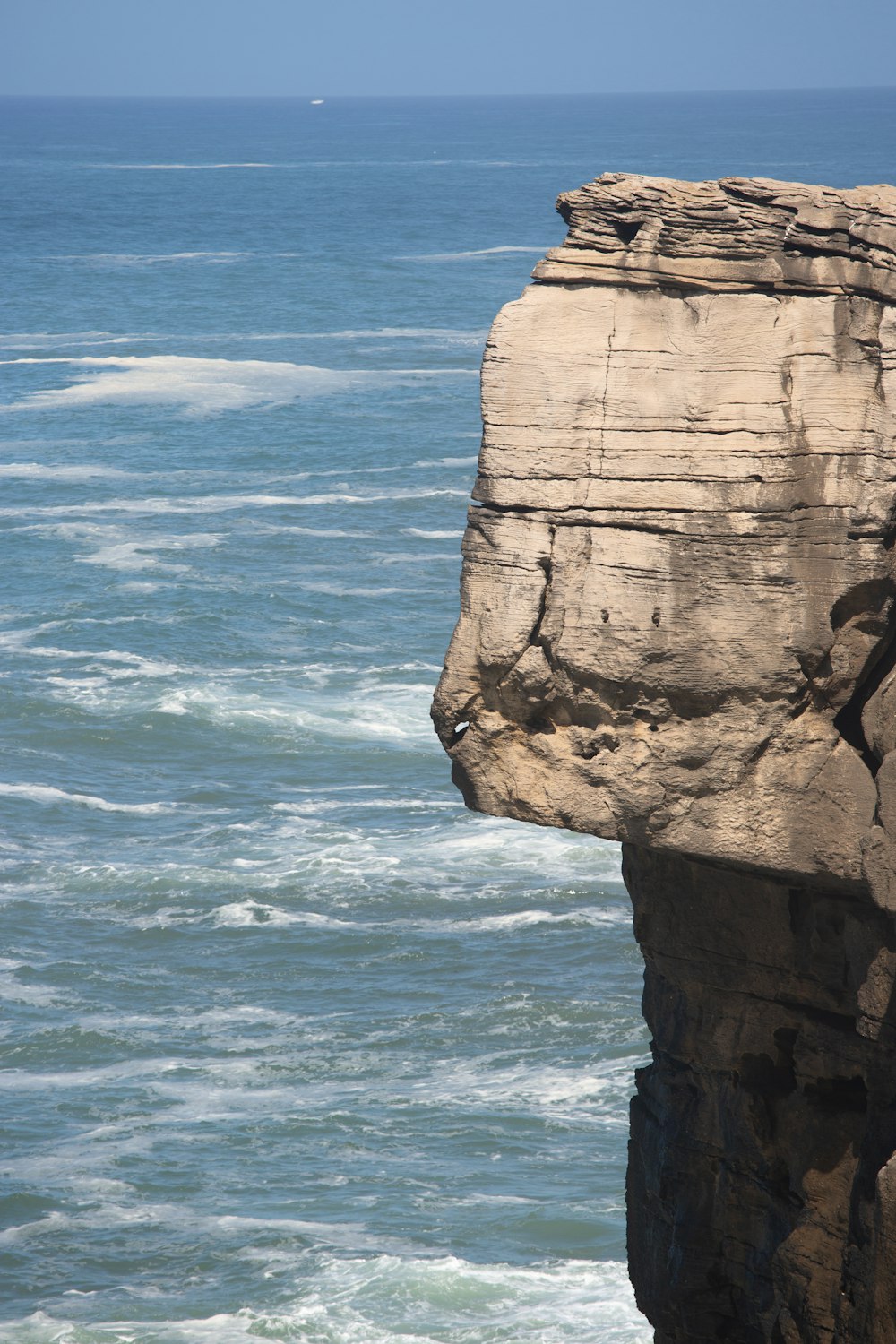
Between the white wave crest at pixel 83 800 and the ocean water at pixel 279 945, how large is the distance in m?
0.07

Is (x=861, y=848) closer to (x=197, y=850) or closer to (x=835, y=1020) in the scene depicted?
(x=835, y=1020)

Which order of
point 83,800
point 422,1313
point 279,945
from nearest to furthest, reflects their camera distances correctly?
1. point 422,1313
2. point 279,945
3. point 83,800

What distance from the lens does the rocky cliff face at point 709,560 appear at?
8633 millimetres

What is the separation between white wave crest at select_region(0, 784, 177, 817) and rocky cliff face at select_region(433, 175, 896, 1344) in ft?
74.4

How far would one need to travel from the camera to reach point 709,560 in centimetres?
863

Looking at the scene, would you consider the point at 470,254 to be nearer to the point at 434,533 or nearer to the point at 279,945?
the point at 434,533

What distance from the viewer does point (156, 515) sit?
5178cm

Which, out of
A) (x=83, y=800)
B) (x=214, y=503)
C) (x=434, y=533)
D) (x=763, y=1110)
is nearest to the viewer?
(x=763, y=1110)

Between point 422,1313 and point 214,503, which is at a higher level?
point 214,503

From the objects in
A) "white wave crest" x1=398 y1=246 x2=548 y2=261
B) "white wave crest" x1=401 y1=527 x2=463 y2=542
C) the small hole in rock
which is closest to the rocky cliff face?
the small hole in rock

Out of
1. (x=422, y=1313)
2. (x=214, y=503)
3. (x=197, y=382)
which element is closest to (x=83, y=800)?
(x=422, y=1313)

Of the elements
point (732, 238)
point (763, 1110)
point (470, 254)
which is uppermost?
point (732, 238)

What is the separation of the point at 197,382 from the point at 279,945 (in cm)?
4836

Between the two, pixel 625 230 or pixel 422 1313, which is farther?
Answer: pixel 422 1313
